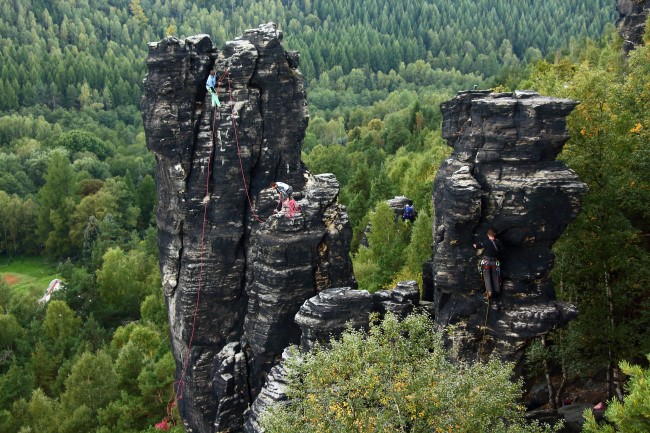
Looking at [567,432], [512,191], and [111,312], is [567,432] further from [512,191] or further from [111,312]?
[111,312]

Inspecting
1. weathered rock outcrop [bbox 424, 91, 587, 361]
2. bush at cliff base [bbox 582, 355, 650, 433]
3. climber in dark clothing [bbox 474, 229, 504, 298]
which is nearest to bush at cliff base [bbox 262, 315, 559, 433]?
bush at cliff base [bbox 582, 355, 650, 433]

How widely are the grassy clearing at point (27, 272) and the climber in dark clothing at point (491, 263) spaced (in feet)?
283

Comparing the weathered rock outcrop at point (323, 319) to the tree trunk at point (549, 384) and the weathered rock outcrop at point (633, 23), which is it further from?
the weathered rock outcrop at point (633, 23)

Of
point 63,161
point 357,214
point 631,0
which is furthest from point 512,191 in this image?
point 63,161

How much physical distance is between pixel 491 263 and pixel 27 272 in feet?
326

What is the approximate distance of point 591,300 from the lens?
31.7m

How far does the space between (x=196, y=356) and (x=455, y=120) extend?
19077 millimetres

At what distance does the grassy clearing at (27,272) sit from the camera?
102294 millimetres

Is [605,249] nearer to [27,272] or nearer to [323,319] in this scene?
[323,319]

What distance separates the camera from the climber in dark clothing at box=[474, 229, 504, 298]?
2753 centimetres

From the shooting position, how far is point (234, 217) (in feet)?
116

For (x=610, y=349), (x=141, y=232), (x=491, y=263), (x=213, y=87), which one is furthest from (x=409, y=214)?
(x=141, y=232)

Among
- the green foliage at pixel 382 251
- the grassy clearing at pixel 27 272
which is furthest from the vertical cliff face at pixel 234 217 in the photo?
the grassy clearing at pixel 27 272

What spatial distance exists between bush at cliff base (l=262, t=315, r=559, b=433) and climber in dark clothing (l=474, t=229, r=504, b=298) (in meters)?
4.32
